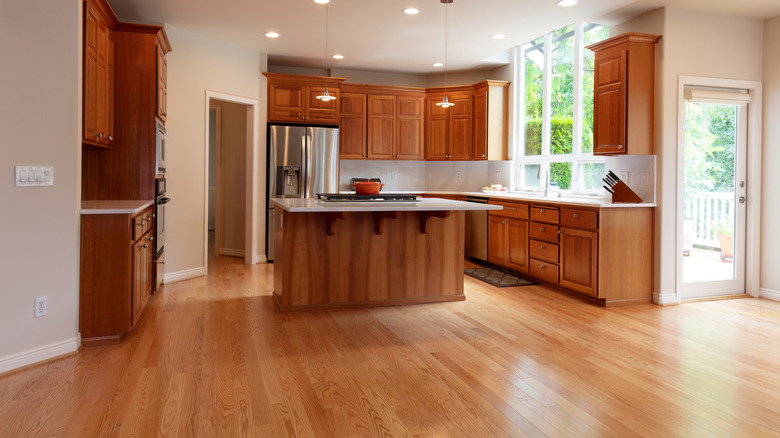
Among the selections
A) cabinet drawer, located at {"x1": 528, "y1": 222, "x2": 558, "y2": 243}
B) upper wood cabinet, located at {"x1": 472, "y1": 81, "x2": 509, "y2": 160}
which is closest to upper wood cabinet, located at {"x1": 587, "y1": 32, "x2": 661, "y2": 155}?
cabinet drawer, located at {"x1": 528, "y1": 222, "x2": 558, "y2": 243}

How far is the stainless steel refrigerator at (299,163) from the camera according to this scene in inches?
256

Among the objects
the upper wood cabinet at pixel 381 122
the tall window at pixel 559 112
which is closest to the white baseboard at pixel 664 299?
the tall window at pixel 559 112

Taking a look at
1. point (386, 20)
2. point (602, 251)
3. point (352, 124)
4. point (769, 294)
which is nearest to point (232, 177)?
point (352, 124)

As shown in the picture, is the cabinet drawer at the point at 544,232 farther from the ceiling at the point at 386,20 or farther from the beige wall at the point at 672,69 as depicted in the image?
the ceiling at the point at 386,20

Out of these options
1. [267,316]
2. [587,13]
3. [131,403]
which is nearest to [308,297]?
[267,316]

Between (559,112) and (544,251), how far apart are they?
190cm

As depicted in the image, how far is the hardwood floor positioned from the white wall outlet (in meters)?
0.28

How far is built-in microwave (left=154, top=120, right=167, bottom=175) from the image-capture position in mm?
4523

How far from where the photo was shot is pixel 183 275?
545 centimetres

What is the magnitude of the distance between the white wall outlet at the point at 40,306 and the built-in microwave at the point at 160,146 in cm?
185

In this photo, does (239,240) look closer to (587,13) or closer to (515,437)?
(587,13)

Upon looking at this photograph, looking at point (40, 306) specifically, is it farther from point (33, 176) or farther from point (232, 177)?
point (232, 177)

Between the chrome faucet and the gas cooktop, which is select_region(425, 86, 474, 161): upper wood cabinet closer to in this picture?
the chrome faucet

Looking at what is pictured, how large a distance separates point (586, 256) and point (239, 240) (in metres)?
4.53
